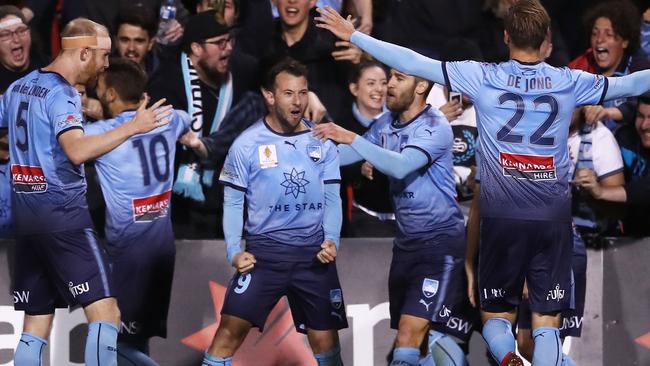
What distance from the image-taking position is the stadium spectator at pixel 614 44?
39.5 feet

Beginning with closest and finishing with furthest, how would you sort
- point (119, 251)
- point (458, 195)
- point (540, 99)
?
1. point (540, 99)
2. point (119, 251)
3. point (458, 195)

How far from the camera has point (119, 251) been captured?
423 inches

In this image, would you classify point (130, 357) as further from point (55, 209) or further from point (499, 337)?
point (499, 337)

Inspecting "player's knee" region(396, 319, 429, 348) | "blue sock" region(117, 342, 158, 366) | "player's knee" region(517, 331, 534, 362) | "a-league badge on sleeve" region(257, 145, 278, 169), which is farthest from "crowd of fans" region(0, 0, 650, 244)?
"player's knee" region(396, 319, 429, 348)

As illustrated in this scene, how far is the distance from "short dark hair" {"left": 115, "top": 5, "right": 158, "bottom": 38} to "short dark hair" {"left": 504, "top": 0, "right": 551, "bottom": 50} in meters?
3.67

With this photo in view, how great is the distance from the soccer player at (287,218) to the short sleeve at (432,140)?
2.01 ft

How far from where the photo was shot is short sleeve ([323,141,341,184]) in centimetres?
1017

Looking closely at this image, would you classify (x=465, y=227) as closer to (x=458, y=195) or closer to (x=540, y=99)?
(x=458, y=195)

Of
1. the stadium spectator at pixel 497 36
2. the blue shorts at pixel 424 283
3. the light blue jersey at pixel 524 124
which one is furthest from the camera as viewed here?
the stadium spectator at pixel 497 36

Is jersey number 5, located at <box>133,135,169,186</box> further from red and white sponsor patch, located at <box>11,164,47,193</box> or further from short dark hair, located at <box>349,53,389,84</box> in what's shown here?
short dark hair, located at <box>349,53,389,84</box>

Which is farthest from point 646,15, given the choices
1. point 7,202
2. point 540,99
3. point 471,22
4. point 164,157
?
point 7,202

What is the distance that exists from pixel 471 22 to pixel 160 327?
4.07 m

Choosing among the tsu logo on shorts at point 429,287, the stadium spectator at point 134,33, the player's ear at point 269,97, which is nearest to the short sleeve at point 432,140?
the tsu logo on shorts at point 429,287

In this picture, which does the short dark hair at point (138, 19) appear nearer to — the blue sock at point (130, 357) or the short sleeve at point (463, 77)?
the blue sock at point (130, 357)
